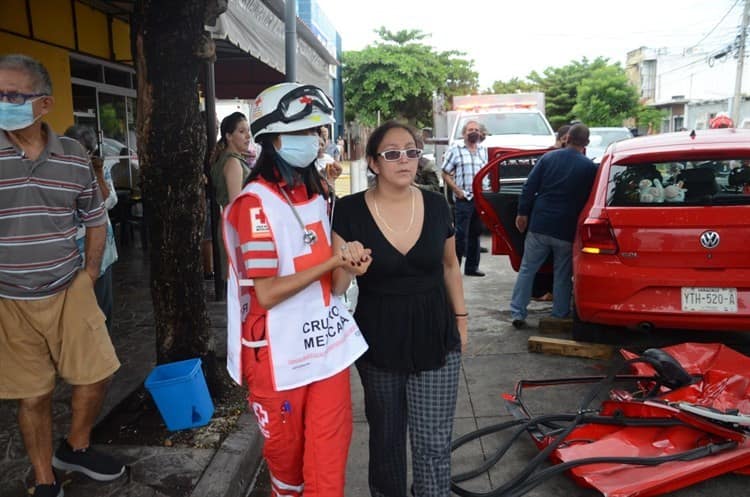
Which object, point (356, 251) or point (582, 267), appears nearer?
point (356, 251)

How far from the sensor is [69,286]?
121 inches

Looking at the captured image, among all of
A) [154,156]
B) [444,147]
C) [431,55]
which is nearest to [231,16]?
[154,156]

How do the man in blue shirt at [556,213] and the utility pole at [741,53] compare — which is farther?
the utility pole at [741,53]

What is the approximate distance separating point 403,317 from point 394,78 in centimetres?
3402

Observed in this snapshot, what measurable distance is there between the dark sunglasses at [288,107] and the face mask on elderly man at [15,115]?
1017 millimetres

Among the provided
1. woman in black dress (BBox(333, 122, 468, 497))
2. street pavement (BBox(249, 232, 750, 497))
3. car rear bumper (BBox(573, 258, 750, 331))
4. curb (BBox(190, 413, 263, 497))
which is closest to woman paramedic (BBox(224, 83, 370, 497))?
woman in black dress (BBox(333, 122, 468, 497))

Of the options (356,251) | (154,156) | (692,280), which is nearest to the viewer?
(356,251)

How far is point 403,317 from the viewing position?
265 centimetres

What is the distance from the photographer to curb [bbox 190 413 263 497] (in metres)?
3.23

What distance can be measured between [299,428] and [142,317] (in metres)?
4.25

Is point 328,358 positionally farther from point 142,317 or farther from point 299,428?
point 142,317

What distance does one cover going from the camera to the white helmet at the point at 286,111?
252 cm

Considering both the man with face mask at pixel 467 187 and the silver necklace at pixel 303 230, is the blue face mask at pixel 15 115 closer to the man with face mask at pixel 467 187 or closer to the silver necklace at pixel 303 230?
the silver necklace at pixel 303 230

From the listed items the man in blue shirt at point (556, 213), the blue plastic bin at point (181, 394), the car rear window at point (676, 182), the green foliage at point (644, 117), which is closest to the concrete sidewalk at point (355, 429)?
the blue plastic bin at point (181, 394)
